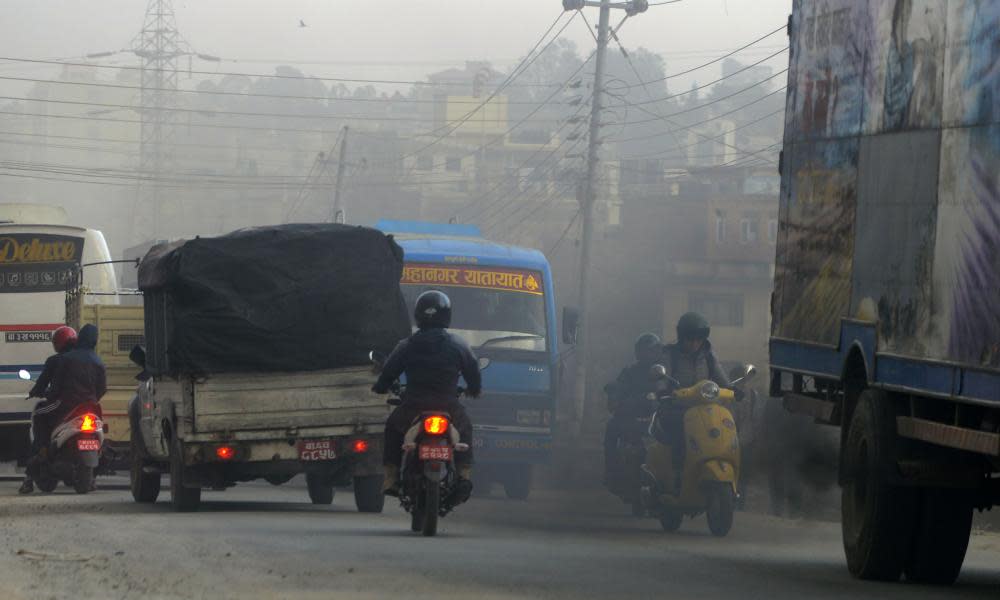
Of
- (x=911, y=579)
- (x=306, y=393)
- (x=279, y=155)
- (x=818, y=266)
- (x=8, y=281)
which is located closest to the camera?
(x=911, y=579)

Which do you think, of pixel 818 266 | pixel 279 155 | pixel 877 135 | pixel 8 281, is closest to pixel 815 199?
pixel 818 266

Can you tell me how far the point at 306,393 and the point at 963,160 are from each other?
7765 mm

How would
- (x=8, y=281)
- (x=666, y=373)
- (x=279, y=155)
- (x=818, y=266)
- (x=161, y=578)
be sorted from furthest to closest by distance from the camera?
(x=279, y=155) < (x=8, y=281) < (x=666, y=373) < (x=818, y=266) < (x=161, y=578)

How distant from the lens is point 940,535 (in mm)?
10305

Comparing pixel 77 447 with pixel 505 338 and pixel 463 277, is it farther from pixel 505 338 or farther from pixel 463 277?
pixel 505 338

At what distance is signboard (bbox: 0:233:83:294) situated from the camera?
2462 centimetres

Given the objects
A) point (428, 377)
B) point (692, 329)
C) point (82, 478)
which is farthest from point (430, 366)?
point (82, 478)

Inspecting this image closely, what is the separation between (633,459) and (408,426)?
19.3 ft

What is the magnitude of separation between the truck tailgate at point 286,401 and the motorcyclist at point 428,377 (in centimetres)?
236

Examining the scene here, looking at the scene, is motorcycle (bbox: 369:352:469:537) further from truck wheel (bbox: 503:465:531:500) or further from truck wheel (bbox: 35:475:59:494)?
truck wheel (bbox: 503:465:531:500)

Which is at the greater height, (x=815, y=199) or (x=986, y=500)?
(x=815, y=199)

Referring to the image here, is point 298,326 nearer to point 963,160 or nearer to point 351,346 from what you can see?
point 351,346

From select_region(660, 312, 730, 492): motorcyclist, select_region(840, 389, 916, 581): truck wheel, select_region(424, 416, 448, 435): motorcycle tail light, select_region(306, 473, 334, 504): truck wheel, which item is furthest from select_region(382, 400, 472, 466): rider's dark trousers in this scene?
select_region(306, 473, 334, 504): truck wheel

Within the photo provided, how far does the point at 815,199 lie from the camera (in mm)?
12016
